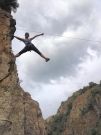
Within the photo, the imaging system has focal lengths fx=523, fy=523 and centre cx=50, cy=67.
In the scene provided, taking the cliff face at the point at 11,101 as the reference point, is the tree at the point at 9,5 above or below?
above

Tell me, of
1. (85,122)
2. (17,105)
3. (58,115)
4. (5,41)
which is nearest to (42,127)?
(17,105)

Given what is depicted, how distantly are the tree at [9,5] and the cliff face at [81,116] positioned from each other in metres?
77.8

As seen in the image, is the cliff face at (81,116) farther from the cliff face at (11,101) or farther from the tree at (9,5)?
the cliff face at (11,101)

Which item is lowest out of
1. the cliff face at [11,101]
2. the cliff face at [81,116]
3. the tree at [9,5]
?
the cliff face at [11,101]

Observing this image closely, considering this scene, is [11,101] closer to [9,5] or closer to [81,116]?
[9,5]

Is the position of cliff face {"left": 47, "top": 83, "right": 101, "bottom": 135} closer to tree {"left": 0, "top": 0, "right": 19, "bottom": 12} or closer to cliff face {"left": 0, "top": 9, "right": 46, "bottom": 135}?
tree {"left": 0, "top": 0, "right": 19, "bottom": 12}

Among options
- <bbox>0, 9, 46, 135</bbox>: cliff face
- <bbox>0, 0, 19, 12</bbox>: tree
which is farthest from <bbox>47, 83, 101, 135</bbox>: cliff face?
<bbox>0, 9, 46, 135</bbox>: cliff face

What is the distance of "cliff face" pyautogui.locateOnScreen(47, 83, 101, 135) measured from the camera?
121 m

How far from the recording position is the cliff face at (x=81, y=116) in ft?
398

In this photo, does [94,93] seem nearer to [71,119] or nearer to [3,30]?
[71,119]

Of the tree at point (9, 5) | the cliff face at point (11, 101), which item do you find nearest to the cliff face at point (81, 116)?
the tree at point (9, 5)

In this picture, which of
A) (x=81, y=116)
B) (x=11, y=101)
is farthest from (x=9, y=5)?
(x=81, y=116)

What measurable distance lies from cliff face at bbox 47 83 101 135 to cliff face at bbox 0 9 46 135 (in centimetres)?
7795

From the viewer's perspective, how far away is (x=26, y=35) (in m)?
34.1
